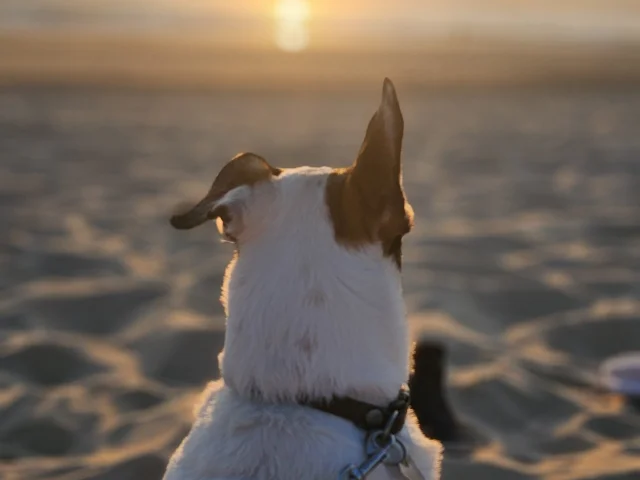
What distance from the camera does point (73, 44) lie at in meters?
25.2

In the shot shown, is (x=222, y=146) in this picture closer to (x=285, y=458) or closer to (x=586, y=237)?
(x=586, y=237)

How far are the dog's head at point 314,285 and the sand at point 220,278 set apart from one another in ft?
6.16

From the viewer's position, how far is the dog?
95.8 inches

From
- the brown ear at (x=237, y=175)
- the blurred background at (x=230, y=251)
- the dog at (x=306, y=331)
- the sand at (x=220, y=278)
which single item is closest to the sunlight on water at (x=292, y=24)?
the blurred background at (x=230, y=251)

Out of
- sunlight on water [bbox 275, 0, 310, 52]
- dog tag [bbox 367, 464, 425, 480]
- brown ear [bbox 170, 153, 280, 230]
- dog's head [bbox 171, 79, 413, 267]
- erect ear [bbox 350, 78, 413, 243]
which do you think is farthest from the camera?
sunlight on water [bbox 275, 0, 310, 52]

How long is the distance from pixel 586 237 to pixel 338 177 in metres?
6.27

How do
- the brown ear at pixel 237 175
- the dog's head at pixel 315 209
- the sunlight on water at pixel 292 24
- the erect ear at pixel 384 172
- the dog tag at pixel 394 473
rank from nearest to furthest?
1. the erect ear at pixel 384 172
2. the dog's head at pixel 315 209
3. the dog tag at pixel 394 473
4. the brown ear at pixel 237 175
5. the sunlight on water at pixel 292 24

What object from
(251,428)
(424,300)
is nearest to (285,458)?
(251,428)

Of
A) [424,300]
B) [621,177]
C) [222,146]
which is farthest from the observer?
[222,146]

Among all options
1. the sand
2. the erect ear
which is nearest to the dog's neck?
the erect ear

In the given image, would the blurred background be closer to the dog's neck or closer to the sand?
the sand

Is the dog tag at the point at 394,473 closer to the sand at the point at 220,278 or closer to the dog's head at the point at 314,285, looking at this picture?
the dog's head at the point at 314,285

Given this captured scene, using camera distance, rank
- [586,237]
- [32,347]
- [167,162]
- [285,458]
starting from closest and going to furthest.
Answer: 1. [285,458]
2. [32,347]
3. [586,237]
4. [167,162]

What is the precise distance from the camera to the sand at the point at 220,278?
4.53 metres
